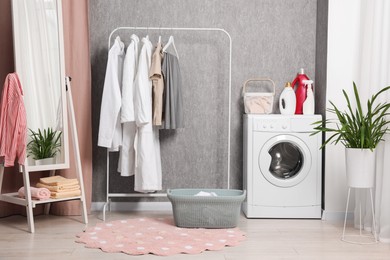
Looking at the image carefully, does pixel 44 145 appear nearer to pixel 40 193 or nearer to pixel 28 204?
pixel 40 193

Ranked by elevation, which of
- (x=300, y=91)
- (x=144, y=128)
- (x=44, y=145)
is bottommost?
(x=44, y=145)

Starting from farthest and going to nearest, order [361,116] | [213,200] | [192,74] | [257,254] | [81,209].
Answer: [192,74], [81,209], [213,200], [361,116], [257,254]

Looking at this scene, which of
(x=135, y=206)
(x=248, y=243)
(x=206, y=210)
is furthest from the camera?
(x=135, y=206)

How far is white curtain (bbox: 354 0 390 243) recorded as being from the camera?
12.7 feet

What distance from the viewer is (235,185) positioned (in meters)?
5.03

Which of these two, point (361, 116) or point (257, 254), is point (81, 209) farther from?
point (361, 116)

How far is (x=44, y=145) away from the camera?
4.36 m

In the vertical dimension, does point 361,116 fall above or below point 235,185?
above

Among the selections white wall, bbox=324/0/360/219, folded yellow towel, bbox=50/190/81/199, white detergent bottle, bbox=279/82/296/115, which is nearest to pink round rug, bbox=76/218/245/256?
folded yellow towel, bbox=50/190/81/199

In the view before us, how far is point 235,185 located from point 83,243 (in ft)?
5.44

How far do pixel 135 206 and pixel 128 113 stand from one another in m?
0.88

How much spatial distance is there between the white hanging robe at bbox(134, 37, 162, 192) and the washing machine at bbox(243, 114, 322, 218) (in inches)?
29.1

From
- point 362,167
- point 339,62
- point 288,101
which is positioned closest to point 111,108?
point 288,101

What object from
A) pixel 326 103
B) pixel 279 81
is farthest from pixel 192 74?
pixel 326 103
